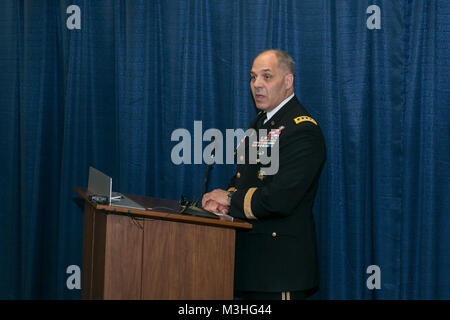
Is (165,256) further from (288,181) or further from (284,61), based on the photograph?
(284,61)

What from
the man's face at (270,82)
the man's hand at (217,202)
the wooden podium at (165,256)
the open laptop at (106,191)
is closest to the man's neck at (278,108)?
the man's face at (270,82)

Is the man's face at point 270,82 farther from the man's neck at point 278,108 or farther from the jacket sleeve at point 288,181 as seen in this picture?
the jacket sleeve at point 288,181

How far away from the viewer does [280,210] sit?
215 centimetres

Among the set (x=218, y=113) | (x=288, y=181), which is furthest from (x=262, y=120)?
(x=218, y=113)

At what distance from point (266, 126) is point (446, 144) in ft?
3.84

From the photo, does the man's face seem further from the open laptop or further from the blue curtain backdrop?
the open laptop

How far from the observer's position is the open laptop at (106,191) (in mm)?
1988

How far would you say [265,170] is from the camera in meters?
2.34

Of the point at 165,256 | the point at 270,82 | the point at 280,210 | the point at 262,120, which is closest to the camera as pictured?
the point at 165,256

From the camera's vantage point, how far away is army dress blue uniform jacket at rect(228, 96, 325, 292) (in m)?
2.17

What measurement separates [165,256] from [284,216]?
58cm

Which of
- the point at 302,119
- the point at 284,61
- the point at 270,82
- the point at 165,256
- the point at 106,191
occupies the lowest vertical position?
the point at 165,256

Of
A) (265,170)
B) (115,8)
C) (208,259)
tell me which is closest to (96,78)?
(115,8)

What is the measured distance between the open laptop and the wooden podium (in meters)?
0.05
